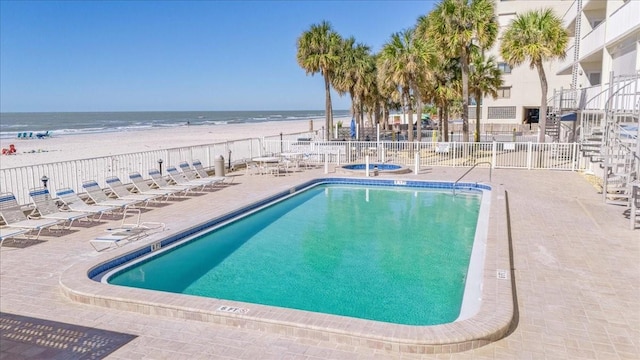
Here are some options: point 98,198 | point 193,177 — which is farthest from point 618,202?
point 98,198

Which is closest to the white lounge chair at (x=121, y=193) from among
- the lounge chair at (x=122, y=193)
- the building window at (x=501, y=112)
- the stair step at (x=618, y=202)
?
the lounge chair at (x=122, y=193)

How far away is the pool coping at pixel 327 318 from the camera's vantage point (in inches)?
191

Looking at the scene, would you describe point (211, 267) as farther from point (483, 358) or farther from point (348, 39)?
point (348, 39)

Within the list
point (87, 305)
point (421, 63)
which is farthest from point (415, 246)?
point (421, 63)

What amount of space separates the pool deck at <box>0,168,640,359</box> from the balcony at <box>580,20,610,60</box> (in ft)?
31.3

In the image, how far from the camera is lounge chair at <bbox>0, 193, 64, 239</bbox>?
359 inches

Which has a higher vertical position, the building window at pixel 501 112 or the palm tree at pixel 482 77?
the palm tree at pixel 482 77

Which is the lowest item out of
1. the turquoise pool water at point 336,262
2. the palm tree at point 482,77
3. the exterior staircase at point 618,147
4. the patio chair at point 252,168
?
the turquoise pool water at point 336,262

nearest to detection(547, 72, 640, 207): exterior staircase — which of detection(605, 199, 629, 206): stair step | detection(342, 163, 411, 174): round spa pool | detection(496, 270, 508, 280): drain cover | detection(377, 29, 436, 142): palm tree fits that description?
detection(605, 199, 629, 206): stair step

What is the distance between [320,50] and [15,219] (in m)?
20.7

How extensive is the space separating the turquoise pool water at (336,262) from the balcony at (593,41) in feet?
31.0

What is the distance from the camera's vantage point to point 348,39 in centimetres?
3381

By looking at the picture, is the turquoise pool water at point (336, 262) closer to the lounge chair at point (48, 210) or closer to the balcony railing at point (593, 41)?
the lounge chair at point (48, 210)

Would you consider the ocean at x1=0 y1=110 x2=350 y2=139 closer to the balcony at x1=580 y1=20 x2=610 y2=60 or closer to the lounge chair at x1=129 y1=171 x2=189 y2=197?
the lounge chair at x1=129 y1=171 x2=189 y2=197
